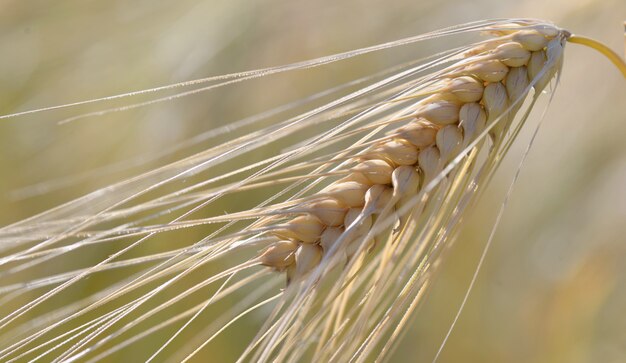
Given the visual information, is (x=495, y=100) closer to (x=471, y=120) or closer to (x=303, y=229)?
(x=471, y=120)

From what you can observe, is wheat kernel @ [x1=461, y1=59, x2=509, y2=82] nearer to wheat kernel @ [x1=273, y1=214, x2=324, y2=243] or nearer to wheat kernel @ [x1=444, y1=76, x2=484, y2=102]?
wheat kernel @ [x1=444, y1=76, x2=484, y2=102]

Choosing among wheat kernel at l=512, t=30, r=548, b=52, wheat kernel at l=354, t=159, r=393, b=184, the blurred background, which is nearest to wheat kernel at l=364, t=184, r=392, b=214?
wheat kernel at l=354, t=159, r=393, b=184

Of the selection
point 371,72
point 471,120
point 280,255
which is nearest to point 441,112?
point 471,120

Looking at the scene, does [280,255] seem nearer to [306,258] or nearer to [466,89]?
[306,258]

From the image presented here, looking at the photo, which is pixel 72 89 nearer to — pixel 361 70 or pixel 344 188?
pixel 361 70

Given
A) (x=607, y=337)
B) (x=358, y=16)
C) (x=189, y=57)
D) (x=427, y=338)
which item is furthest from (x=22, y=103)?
(x=607, y=337)

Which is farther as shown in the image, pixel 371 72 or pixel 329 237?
pixel 371 72

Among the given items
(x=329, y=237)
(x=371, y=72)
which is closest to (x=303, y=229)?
(x=329, y=237)

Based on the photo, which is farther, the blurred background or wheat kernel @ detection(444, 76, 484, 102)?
the blurred background
